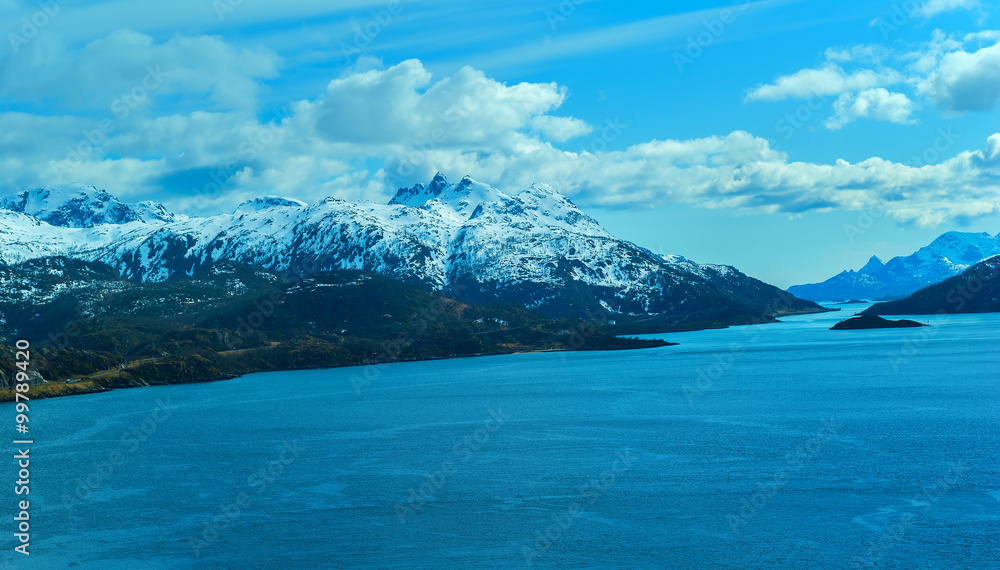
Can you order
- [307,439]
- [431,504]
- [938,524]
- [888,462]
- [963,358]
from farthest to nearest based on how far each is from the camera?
1. [963,358]
2. [307,439]
3. [888,462]
4. [431,504]
5. [938,524]

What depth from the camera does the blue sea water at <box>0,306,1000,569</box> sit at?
51.2 meters

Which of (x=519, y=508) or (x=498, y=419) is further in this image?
(x=498, y=419)

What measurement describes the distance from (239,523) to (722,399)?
7876 cm

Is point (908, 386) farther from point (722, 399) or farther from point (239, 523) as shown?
point (239, 523)

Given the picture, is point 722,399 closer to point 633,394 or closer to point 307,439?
point 633,394

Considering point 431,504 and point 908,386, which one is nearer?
point 431,504

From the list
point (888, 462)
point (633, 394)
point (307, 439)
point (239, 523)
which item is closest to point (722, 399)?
point (633, 394)

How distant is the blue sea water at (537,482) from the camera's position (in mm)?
51219

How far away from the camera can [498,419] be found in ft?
347

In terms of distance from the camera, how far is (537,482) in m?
67.4

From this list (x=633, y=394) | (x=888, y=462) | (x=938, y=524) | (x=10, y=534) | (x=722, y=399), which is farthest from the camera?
(x=633, y=394)

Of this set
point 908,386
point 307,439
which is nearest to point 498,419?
point 307,439

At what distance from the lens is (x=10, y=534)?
189ft

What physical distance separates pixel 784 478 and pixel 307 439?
5326 cm
